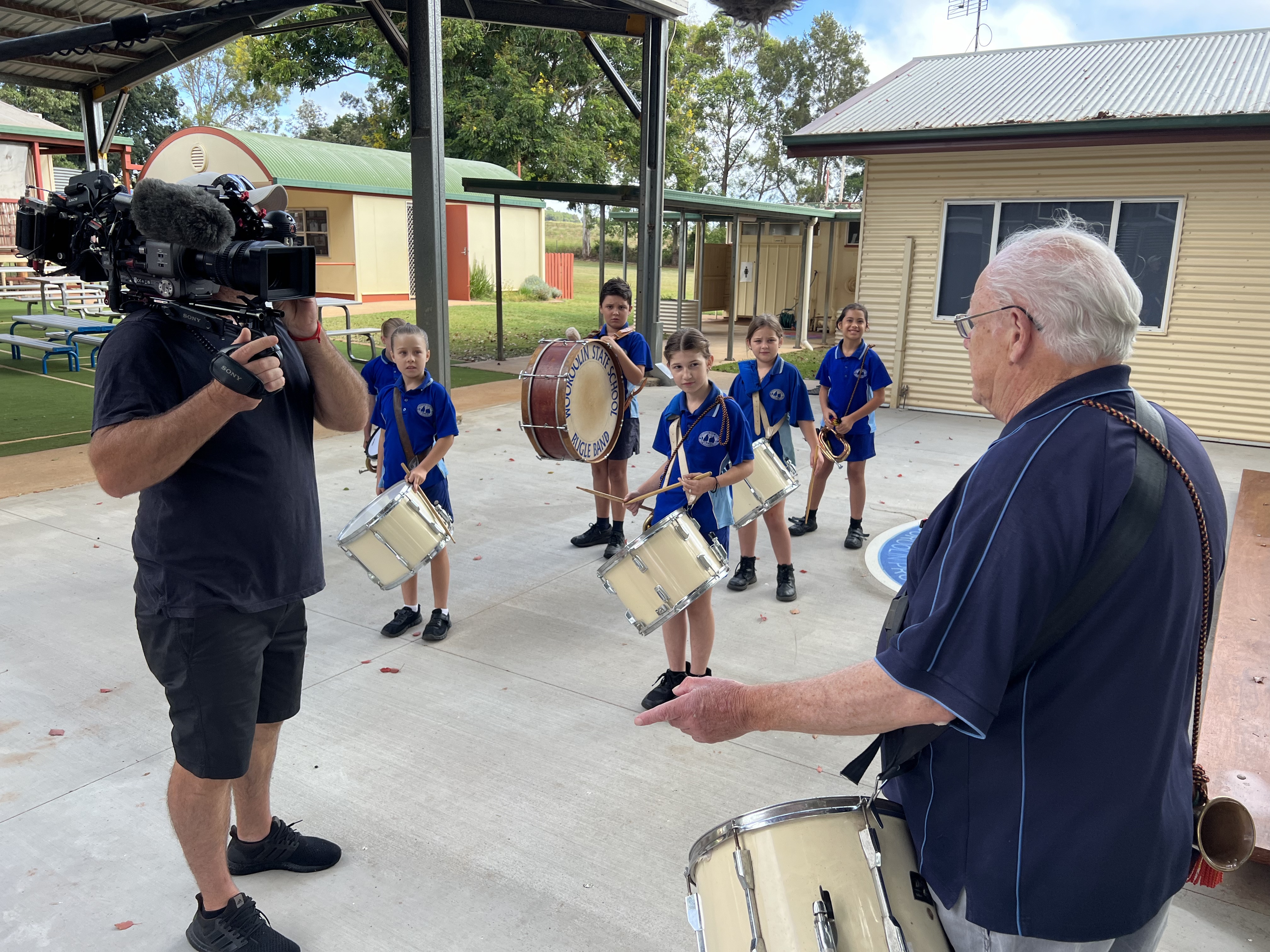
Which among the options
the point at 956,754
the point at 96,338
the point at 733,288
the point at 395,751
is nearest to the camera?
the point at 956,754

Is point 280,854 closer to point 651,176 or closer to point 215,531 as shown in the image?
point 215,531

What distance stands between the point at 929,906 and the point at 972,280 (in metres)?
11.4

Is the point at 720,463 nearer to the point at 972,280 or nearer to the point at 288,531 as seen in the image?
the point at 288,531

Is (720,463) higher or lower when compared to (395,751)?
higher

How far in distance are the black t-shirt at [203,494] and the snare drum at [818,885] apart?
144 centimetres

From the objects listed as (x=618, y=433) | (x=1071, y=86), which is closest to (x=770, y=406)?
(x=618, y=433)

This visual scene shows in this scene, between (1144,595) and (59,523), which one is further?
(59,523)

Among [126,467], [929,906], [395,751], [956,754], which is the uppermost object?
[126,467]

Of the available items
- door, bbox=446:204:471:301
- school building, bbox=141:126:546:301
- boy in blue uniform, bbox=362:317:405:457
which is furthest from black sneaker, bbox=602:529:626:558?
door, bbox=446:204:471:301

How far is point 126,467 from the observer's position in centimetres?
225

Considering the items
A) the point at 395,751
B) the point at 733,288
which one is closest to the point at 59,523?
the point at 395,751

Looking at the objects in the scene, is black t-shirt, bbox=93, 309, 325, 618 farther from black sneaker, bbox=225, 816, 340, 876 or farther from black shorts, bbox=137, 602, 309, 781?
black sneaker, bbox=225, 816, 340, 876

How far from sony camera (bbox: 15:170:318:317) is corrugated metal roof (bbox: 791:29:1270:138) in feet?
34.7

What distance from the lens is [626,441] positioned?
21.3ft
